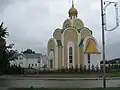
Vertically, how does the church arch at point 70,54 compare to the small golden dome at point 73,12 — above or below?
below

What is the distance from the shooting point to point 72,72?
67.8 m

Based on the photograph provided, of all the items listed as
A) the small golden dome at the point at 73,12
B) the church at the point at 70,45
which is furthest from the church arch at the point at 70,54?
the small golden dome at the point at 73,12

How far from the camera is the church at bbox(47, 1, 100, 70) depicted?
255 feet

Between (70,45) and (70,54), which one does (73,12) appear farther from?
(70,54)

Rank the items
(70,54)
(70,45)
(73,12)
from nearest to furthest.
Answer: (70,54) < (70,45) < (73,12)

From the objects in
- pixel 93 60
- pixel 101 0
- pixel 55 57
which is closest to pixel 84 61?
pixel 93 60

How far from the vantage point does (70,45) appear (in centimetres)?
7988

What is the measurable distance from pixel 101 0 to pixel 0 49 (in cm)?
4231

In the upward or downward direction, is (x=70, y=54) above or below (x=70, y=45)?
below

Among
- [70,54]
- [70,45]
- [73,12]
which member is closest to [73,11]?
[73,12]

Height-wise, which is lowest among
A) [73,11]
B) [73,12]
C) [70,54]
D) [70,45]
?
[70,54]

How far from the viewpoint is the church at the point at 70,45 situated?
Result: 77.9m

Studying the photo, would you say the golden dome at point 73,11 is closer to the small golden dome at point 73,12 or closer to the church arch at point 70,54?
the small golden dome at point 73,12

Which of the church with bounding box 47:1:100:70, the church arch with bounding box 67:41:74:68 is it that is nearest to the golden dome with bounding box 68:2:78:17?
the church with bounding box 47:1:100:70
